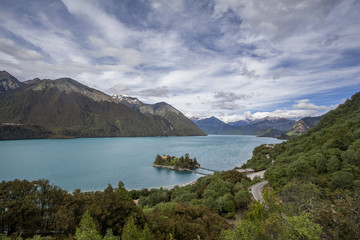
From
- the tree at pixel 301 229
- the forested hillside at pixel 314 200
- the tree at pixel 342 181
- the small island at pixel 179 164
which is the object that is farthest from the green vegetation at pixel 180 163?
the tree at pixel 301 229

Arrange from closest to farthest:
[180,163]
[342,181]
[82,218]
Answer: [82,218] < [342,181] < [180,163]

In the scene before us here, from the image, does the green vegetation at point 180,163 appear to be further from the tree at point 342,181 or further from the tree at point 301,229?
the tree at point 301,229

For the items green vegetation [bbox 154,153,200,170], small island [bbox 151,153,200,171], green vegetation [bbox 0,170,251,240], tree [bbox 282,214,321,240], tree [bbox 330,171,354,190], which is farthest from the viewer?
green vegetation [bbox 154,153,200,170]

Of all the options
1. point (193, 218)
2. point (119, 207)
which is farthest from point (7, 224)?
point (193, 218)

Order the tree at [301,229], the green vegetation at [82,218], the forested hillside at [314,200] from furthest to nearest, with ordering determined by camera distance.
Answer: the green vegetation at [82,218] → the forested hillside at [314,200] → the tree at [301,229]

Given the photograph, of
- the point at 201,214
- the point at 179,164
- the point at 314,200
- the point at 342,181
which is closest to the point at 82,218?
the point at 201,214

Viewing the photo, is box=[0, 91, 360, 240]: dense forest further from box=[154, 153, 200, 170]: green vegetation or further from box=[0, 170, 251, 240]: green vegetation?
box=[154, 153, 200, 170]: green vegetation

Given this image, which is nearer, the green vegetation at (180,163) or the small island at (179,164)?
the small island at (179,164)

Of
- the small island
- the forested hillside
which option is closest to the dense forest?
the forested hillside

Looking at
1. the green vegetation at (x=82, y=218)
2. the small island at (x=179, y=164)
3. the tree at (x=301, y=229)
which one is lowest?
the small island at (x=179, y=164)

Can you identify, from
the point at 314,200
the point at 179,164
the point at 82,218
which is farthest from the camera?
the point at 179,164

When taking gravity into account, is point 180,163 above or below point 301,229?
below

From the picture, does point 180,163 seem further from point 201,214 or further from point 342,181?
point 342,181

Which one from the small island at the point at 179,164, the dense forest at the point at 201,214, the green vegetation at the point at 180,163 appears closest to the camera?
the dense forest at the point at 201,214
